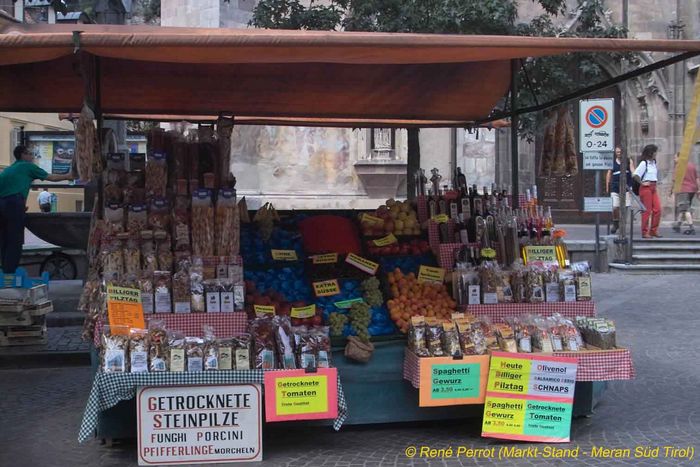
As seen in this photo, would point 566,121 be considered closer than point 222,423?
No

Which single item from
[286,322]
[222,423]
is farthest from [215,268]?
[222,423]

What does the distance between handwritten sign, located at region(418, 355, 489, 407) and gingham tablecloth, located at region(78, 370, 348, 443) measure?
3.65ft

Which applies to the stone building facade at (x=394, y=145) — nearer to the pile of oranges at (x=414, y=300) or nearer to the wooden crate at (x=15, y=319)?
the wooden crate at (x=15, y=319)

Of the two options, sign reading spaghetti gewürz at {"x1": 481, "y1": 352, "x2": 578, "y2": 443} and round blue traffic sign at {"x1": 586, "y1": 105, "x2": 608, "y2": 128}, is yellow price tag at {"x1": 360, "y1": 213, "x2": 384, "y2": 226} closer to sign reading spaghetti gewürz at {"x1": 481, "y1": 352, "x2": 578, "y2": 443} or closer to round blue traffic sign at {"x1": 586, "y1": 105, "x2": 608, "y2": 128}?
sign reading spaghetti gewürz at {"x1": 481, "y1": 352, "x2": 578, "y2": 443}

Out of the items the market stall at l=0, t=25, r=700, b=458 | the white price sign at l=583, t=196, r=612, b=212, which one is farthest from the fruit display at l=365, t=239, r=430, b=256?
the white price sign at l=583, t=196, r=612, b=212

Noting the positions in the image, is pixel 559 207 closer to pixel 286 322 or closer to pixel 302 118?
pixel 302 118

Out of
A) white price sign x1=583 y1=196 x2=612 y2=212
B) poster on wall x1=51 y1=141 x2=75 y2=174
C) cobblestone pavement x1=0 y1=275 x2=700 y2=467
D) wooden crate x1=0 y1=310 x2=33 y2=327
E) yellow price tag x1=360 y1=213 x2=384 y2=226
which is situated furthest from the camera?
white price sign x1=583 y1=196 x2=612 y2=212

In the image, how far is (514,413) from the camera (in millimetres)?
5133

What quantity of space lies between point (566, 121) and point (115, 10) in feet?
17.7

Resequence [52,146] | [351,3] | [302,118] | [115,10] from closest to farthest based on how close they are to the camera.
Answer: [302,118], [115,10], [351,3], [52,146]

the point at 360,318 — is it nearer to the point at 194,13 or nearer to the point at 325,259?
the point at 325,259

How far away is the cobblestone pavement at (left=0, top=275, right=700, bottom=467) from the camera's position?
498cm

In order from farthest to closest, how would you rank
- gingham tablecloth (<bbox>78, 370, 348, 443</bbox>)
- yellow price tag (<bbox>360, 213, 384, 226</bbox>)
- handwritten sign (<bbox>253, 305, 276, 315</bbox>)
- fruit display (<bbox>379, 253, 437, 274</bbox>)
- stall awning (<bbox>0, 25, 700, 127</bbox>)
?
yellow price tag (<bbox>360, 213, 384, 226</bbox>), fruit display (<bbox>379, 253, 437, 274</bbox>), handwritten sign (<bbox>253, 305, 276, 315</bbox>), gingham tablecloth (<bbox>78, 370, 348, 443</bbox>), stall awning (<bbox>0, 25, 700, 127</bbox>)

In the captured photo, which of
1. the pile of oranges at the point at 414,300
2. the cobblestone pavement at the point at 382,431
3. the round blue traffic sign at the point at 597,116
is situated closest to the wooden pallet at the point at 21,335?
the cobblestone pavement at the point at 382,431
